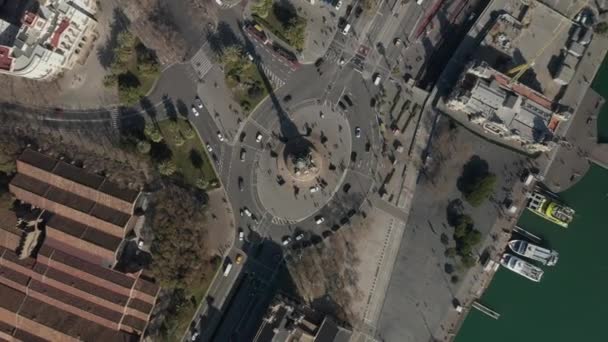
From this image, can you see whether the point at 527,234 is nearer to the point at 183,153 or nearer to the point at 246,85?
the point at 246,85

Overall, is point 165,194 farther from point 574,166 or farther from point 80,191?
point 574,166

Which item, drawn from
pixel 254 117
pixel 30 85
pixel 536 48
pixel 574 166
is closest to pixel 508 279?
pixel 574 166

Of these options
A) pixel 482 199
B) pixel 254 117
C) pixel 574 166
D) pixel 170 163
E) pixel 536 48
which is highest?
pixel 536 48

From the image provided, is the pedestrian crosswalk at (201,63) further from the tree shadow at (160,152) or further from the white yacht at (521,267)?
the white yacht at (521,267)

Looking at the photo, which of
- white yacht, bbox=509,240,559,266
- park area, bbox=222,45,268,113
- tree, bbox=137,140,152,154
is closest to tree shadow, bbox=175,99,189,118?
tree, bbox=137,140,152,154

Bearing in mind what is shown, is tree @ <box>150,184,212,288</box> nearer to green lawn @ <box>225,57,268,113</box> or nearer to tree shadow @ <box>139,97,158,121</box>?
tree shadow @ <box>139,97,158,121</box>

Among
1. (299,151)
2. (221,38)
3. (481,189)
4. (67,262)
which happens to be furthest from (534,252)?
(67,262)
